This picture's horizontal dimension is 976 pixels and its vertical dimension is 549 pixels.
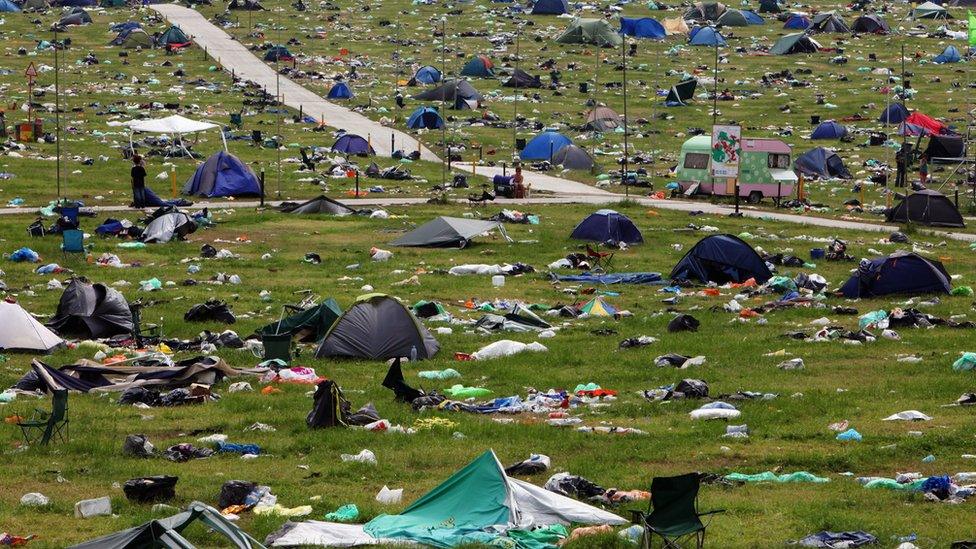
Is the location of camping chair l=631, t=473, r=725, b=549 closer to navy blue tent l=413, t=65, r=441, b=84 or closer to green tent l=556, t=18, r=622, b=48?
navy blue tent l=413, t=65, r=441, b=84

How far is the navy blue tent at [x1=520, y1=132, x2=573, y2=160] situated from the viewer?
60.1 m

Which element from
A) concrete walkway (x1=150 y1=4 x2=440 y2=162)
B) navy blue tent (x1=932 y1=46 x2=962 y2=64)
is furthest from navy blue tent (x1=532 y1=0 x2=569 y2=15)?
navy blue tent (x1=932 y1=46 x2=962 y2=64)

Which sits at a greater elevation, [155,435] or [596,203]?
[155,435]

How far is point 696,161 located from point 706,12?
54.0 meters

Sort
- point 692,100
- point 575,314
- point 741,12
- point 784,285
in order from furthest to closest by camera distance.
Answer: point 741,12 < point 692,100 < point 784,285 < point 575,314

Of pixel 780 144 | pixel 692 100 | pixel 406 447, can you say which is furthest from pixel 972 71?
pixel 406 447

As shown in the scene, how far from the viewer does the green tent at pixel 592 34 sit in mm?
92406

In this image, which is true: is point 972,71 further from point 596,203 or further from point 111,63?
point 111,63

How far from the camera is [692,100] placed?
7531 cm

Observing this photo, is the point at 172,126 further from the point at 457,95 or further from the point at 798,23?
the point at 798,23

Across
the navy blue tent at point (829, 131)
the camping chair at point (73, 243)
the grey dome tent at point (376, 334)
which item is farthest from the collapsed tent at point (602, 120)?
the grey dome tent at point (376, 334)

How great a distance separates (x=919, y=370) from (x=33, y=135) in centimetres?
4287

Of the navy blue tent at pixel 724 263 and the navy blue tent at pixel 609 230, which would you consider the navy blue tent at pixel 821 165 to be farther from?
the navy blue tent at pixel 724 263

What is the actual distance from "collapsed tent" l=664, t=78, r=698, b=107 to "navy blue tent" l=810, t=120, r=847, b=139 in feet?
33.5
